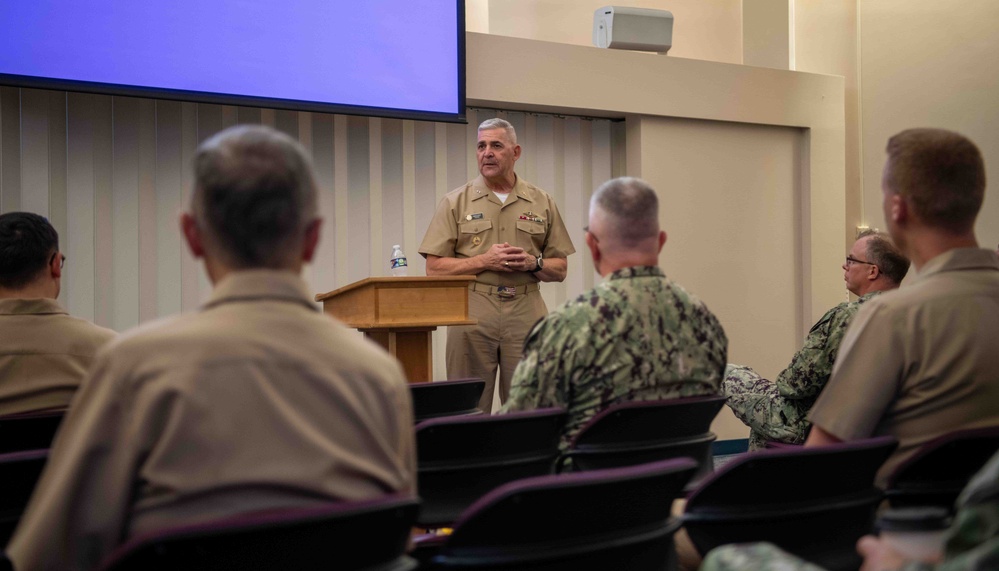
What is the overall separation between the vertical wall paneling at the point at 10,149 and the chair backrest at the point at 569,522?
13.3ft

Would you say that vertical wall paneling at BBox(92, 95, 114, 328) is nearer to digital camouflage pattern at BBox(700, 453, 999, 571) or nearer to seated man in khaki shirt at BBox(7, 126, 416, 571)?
seated man in khaki shirt at BBox(7, 126, 416, 571)

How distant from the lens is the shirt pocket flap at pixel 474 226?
4836 millimetres

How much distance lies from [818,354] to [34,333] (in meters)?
2.63

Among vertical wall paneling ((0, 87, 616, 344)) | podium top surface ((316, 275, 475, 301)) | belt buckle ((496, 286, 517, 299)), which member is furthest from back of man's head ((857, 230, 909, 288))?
vertical wall paneling ((0, 87, 616, 344))

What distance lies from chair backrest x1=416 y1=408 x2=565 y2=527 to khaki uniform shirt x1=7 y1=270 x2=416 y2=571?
78 centimetres

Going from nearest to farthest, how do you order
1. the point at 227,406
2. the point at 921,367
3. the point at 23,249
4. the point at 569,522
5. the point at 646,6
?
1. the point at 227,406
2. the point at 569,522
3. the point at 921,367
4. the point at 23,249
5. the point at 646,6

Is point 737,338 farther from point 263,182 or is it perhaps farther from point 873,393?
point 263,182

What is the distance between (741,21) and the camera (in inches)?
294

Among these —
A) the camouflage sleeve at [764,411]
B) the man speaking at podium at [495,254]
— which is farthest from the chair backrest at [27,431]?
the man speaking at podium at [495,254]

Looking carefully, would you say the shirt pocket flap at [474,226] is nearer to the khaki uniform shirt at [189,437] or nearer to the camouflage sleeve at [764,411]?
the camouflage sleeve at [764,411]

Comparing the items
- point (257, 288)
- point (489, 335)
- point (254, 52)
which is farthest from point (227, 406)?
point (254, 52)

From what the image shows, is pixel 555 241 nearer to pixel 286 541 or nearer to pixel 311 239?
pixel 311 239

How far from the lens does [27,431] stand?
84.4 inches

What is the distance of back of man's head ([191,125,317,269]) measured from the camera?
1.27 meters
